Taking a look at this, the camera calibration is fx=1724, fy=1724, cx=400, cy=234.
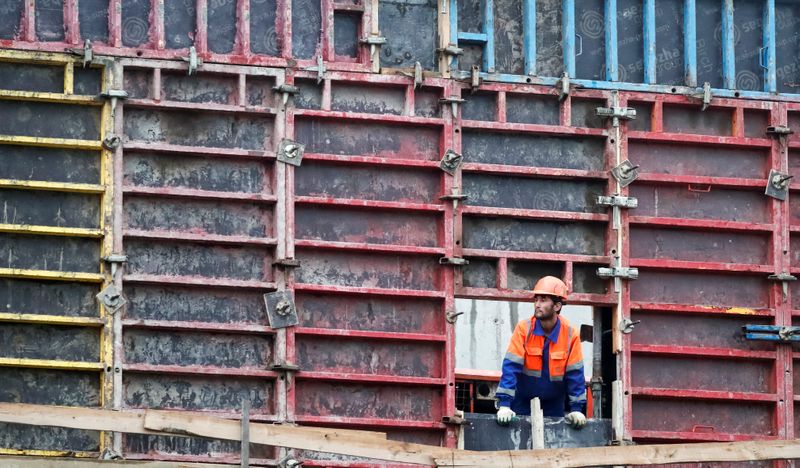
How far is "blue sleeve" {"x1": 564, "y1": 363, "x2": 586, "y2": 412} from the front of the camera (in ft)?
50.4

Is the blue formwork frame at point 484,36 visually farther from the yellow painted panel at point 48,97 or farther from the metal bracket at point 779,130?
the yellow painted panel at point 48,97

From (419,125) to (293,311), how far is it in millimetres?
2241

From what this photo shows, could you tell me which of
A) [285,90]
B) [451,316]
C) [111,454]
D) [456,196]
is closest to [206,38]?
[285,90]

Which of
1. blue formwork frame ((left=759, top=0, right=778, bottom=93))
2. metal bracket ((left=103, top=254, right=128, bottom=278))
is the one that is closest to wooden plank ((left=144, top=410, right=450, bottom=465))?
metal bracket ((left=103, top=254, right=128, bottom=278))

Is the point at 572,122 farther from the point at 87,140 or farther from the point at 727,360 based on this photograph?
the point at 87,140

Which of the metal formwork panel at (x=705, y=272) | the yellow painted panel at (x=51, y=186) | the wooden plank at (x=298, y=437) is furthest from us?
the metal formwork panel at (x=705, y=272)

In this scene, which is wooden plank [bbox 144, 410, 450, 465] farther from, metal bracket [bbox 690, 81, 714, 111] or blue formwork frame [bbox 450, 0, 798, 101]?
metal bracket [bbox 690, 81, 714, 111]

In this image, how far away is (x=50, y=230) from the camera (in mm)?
15734

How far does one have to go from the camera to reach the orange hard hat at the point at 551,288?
15547mm

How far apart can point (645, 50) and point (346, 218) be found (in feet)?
11.7

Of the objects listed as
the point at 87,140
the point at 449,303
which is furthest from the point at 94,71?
the point at 449,303

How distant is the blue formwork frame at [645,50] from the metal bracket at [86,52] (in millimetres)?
3513

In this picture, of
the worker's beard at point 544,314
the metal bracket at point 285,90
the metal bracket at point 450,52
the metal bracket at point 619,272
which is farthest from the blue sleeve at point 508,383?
the metal bracket at point 285,90

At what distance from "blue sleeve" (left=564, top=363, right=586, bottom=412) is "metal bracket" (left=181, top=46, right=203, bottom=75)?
449 cm
